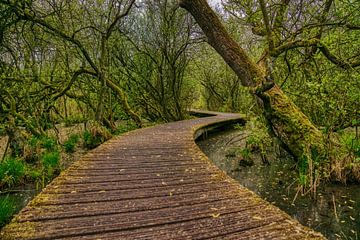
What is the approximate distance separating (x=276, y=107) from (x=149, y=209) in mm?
3863

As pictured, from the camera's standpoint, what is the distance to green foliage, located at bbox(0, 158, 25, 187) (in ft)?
19.4

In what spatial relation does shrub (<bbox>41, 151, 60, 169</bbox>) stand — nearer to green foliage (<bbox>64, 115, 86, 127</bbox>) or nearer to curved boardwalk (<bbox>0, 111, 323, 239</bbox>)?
curved boardwalk (<bbox>0, 111, 323, 239</bbox>)

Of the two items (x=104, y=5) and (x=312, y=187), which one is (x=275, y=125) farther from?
(x=104, y=5)

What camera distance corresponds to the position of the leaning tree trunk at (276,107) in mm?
5320

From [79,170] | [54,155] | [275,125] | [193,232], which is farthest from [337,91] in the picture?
[54,155]

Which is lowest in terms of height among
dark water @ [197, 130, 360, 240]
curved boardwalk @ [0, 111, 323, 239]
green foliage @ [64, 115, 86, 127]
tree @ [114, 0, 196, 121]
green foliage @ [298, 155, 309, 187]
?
dark water @ [197, 130, 360, 240]

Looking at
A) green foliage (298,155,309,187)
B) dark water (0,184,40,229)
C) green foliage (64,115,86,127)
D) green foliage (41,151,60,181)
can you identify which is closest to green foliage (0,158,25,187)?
dark water (0,184,40,229)

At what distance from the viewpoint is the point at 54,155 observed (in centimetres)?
699

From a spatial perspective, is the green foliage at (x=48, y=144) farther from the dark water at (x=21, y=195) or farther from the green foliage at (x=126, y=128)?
the green foliage at (x=126, y=128)

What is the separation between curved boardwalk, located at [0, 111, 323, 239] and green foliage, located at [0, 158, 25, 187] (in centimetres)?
248

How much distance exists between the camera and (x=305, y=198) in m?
5.05

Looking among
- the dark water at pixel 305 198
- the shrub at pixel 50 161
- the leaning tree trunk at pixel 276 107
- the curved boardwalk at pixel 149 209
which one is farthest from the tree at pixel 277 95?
the shrub at pixel 50 161

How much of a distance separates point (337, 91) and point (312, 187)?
5.88 feet

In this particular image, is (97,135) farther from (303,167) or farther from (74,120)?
(74,120)
